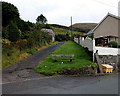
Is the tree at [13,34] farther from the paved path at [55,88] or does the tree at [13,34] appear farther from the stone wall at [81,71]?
the paved path at [55,88]

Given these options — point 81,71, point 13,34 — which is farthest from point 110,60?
point 13,34

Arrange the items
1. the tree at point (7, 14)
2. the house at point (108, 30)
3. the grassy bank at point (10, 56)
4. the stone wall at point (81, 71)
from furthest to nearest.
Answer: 1. the tree at point (7, 14)
2. the house at point (108, 30)
3. the grassy bank at point (10, 56)
4. the stone wall at point (81, 71)

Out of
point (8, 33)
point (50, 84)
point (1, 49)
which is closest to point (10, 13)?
point (8, 33)

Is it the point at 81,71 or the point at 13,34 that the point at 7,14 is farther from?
the point at 81,71

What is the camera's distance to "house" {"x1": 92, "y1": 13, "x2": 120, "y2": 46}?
31119mm

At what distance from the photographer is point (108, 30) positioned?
110 ft

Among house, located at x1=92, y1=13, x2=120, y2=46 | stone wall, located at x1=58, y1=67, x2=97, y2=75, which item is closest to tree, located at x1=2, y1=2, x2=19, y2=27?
house, located at x1=92, y1=13, x2=120, y2=46

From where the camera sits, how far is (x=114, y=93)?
787cm

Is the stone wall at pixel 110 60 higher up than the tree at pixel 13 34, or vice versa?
the tree at pixel 13 34

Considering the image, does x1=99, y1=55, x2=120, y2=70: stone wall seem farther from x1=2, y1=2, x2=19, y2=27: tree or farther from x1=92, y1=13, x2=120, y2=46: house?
x1=2, y1=2, x2=19, y2=27: tree

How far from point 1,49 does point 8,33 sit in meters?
10.4

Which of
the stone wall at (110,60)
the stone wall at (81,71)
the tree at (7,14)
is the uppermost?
the tree at (7,14)

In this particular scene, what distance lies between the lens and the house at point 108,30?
31.1 m

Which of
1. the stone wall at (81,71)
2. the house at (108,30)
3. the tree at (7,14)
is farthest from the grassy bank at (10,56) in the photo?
the tree at (7,14)
